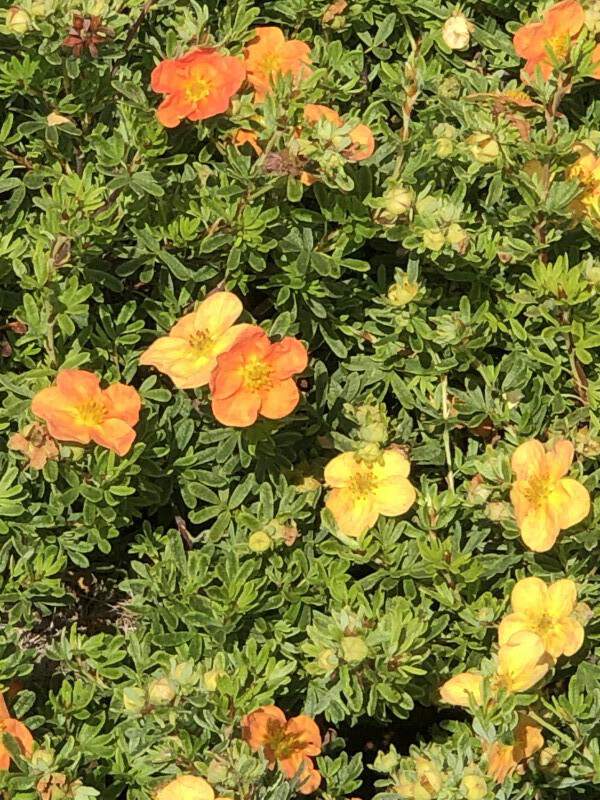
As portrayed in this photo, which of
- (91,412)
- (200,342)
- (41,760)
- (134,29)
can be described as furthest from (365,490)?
(134,29)

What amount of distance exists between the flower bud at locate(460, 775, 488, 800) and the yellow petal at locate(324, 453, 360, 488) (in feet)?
Result: 1.90

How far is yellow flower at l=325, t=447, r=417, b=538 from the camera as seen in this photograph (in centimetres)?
226

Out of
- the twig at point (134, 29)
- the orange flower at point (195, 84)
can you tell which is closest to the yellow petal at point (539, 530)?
the orange flower at point (195, 84)

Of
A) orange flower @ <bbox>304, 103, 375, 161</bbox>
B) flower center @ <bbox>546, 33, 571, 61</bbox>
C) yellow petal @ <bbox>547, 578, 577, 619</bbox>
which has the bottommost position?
yellow petal @ <bbox>547, 578, 577, 619</bbox>

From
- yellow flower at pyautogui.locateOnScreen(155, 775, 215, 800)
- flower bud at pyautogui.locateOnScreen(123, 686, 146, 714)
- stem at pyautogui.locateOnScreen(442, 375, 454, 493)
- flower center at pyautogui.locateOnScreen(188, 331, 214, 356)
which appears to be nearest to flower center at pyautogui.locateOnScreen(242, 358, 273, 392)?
flower center at pyautogui.locateOnScreen(188, 331, 214, 356)

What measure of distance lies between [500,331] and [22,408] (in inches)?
37.8

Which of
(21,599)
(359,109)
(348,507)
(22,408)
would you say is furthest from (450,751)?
(359,109)

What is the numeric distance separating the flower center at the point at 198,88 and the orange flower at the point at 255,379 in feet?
1.51

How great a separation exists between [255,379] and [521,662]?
65cm

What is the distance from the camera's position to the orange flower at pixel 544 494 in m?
2.16

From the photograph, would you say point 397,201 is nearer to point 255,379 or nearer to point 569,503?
point 255,379

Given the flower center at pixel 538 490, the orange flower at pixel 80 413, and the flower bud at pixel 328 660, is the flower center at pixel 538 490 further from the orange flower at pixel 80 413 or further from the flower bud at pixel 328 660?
the orange flower at pixel 80 413

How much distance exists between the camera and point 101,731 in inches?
89.8

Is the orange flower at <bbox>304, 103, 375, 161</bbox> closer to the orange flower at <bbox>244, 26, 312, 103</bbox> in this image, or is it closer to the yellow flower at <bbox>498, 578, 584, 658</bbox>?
the orange flower at <bbox>244, 26, 312, 103</bbox>
